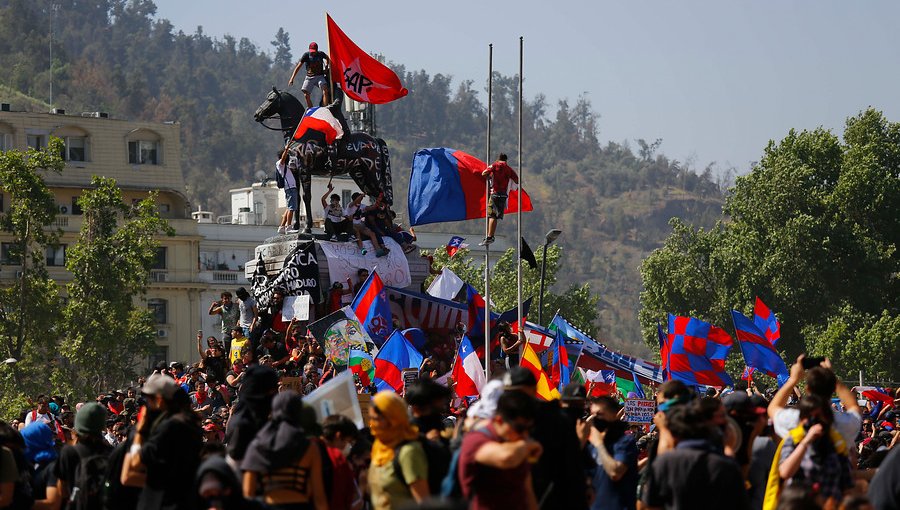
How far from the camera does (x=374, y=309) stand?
Result: 30781 millimetres

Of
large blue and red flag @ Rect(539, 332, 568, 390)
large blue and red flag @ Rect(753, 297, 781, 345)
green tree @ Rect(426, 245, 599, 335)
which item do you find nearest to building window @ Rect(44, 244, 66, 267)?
green tree @ Rect(426, 245, 599, 335)

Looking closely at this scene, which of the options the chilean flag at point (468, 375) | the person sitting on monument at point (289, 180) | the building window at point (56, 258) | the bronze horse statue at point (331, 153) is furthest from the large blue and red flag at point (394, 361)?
the building window at point (56, 258)

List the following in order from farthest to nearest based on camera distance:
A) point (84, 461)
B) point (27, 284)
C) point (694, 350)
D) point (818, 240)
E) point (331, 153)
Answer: point (818, 240)
point (27, 284)
point (331, 153)
point (694, 350)
point (84, 461)

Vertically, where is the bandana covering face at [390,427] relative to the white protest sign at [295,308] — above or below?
above

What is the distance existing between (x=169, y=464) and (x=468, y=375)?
45.2ft

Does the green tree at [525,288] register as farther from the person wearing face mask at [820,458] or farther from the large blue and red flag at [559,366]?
the person wearing face mask at [820,458]

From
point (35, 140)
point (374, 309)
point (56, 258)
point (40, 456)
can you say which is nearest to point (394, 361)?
point (374, 309)

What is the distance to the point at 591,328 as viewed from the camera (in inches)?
3327

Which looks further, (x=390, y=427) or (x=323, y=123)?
(x=323, y=123)

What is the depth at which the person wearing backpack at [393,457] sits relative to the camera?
11.2 metres

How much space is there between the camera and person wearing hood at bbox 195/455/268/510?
34.9 feet

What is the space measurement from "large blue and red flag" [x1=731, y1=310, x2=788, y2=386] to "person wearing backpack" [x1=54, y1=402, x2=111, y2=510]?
54.6 ft

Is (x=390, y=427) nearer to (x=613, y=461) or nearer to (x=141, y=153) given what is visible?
(x=613, y=461)

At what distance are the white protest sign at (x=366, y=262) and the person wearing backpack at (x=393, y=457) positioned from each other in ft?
73.1
